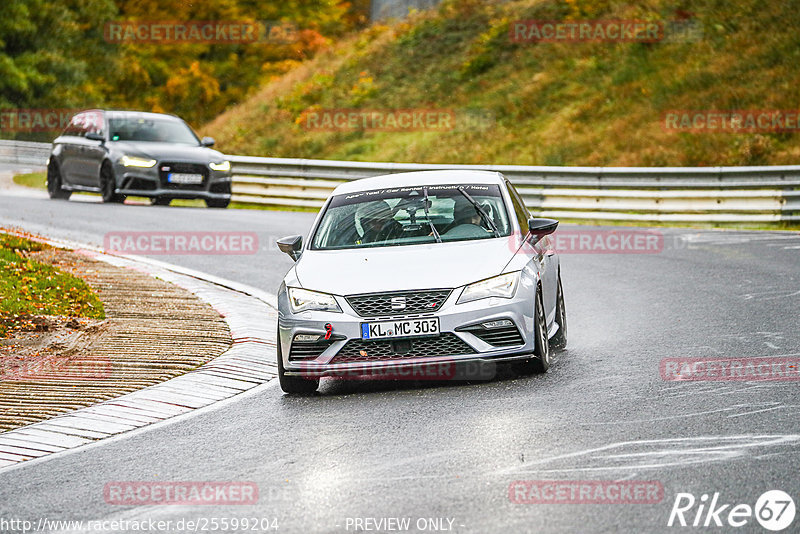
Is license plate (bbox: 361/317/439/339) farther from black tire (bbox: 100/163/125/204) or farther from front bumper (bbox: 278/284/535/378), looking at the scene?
black tire (bbox: 100/163/125/204)

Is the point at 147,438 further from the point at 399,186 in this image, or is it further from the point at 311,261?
the point at 399,186

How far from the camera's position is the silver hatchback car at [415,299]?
29.0 feet

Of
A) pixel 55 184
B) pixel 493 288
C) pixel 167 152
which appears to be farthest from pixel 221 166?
pixel 493 288

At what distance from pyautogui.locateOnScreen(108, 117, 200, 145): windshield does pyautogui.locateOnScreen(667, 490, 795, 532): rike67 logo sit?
2120 centimetres

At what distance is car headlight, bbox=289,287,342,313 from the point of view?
355 inches

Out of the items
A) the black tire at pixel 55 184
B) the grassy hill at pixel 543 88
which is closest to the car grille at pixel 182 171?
the black tire at pixel 55 184

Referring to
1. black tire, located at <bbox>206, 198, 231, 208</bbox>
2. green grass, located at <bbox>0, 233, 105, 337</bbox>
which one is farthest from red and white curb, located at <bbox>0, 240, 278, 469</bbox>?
black tire, located at <bbox>206, 198, 231, 208</bbox>

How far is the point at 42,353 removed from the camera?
1066cm

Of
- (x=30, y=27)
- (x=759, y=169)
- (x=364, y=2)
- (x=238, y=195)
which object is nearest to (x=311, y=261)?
(x=759, y=169)

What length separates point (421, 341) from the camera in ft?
29.0

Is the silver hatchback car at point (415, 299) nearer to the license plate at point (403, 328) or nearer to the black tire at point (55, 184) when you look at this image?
the license plate at point (403, 328)

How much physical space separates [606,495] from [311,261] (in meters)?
4.26

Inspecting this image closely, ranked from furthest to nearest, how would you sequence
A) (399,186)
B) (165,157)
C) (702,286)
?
(165,157) < (702,286) < (399,186)

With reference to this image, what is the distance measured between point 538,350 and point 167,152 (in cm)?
1666
